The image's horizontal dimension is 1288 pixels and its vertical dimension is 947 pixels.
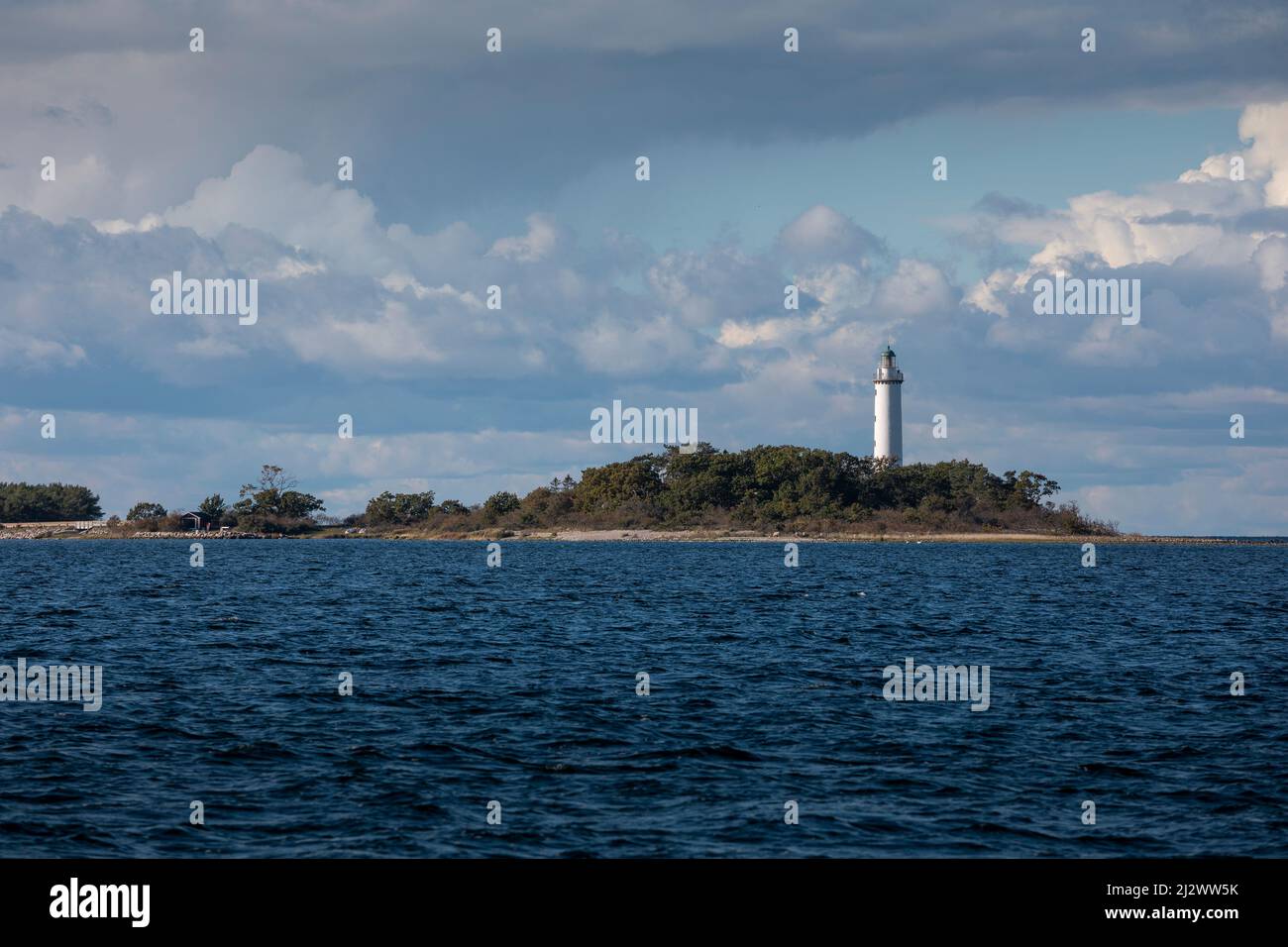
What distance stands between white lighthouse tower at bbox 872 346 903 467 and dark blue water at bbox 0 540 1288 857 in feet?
406

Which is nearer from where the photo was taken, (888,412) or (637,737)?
(637,737)

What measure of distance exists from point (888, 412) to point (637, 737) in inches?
6595

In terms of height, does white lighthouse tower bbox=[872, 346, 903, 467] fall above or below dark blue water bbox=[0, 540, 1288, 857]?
above

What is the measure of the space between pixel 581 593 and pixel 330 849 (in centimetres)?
5627

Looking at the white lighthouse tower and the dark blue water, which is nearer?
the dark blue water

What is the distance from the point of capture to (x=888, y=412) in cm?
18938

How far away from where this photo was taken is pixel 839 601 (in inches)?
2694

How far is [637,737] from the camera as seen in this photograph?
2658 cm

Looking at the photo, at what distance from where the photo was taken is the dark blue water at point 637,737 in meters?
19.4

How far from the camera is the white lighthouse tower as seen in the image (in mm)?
181500

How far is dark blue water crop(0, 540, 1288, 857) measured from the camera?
1938cm
